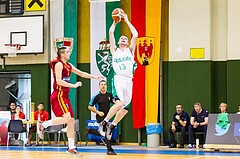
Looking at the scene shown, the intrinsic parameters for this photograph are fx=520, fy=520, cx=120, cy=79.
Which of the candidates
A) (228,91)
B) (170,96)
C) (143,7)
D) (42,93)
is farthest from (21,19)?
(228,91)

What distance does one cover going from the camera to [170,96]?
20219 millimetres

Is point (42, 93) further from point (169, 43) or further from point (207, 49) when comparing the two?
point (207, 49)

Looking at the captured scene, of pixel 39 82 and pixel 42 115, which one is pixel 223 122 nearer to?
pixel 42 115

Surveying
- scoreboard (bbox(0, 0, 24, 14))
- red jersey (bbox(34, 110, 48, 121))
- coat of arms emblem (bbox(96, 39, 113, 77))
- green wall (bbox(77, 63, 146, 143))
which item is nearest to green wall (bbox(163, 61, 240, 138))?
green wall (bbox(77, 63, 146, 143))

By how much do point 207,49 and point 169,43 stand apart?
1.54 m

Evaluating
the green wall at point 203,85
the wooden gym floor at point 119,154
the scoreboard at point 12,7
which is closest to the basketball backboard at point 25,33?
the scoreboard at point 12,7

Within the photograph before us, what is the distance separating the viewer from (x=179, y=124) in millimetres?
18828

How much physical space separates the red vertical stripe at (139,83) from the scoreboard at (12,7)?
507 centimetres

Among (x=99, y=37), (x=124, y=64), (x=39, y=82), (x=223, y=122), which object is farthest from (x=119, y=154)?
(x=39, y=82)

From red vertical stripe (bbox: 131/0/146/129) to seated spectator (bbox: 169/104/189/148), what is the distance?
1.65 meters

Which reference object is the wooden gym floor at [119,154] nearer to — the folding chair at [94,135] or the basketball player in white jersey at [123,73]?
the basketball player in white jersey at [123,73]

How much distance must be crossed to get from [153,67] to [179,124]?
8.84 ft

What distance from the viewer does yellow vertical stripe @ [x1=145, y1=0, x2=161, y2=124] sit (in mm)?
20094

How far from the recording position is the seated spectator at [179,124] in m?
18.6
